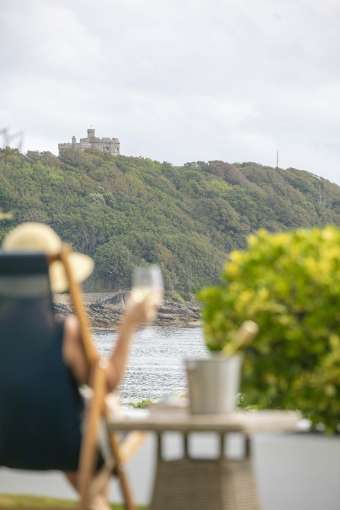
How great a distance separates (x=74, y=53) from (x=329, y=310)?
8245cm

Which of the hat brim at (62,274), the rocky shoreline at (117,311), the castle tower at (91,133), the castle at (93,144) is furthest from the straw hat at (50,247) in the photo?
the castle tower at (91,133)

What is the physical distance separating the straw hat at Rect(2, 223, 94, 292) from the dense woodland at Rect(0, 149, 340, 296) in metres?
51.8

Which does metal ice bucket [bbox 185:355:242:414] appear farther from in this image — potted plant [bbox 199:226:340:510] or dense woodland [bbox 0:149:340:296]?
dense woodland [bbox 0:149:340:296]

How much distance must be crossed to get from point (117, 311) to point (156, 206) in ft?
27.2

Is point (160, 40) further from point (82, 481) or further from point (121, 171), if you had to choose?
point (82, 481)

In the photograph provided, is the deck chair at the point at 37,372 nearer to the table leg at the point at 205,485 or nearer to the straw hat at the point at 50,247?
the straw hat at the point at 50,247

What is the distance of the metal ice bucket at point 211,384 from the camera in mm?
2658

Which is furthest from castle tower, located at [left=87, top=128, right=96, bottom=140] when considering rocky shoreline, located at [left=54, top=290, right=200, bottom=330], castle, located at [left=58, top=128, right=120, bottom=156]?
rocky shoreline, located at [left=54, top=290, right=200, bottom=330]

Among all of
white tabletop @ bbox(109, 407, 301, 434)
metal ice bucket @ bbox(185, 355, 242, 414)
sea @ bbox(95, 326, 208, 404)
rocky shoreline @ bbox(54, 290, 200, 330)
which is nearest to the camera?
white tabletop @ bbox(109, 407, 301, 434)

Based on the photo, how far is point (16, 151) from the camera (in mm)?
64688

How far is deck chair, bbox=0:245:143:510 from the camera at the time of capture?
271 cm

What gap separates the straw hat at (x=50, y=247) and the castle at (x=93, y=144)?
62357mm

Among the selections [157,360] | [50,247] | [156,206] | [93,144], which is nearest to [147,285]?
[50,247]

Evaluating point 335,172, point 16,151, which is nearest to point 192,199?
point 16,151
